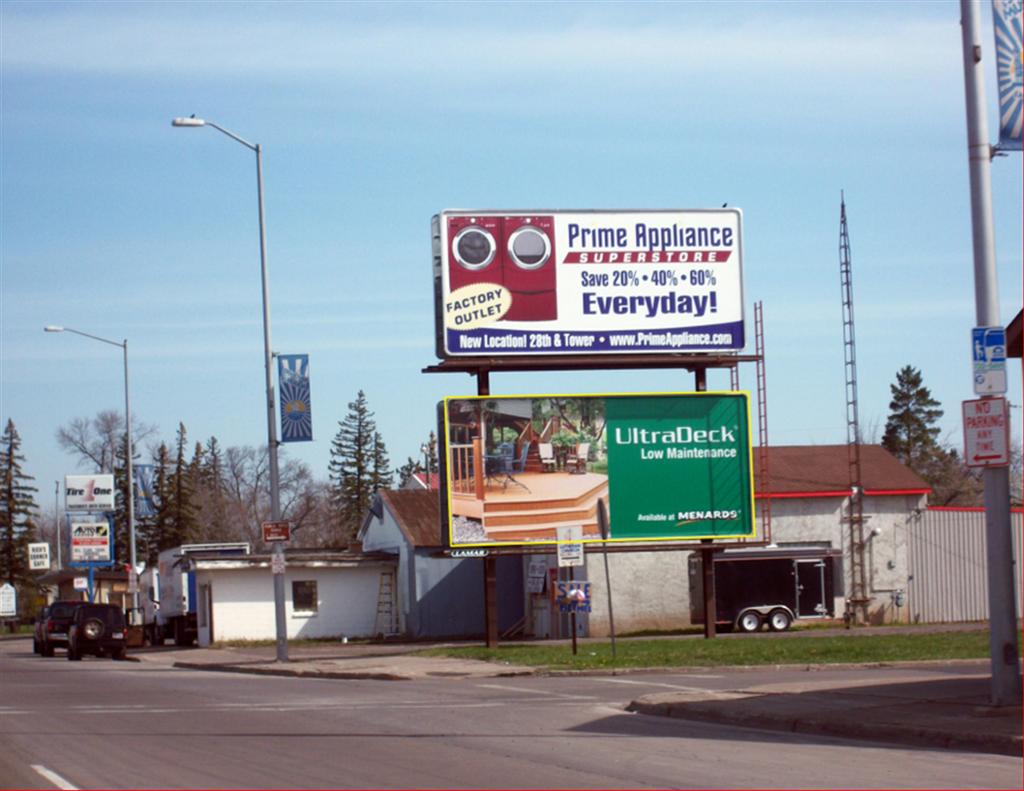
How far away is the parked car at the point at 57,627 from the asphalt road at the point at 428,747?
24.0 meters

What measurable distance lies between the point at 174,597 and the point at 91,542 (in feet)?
30.5

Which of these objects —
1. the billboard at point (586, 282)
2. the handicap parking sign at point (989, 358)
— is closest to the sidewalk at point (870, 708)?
the handicap parking sign at point (989, 358)

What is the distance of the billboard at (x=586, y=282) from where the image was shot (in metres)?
34.5

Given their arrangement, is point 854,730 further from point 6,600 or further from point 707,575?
point 6,600

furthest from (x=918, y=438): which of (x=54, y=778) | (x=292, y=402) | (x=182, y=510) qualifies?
(x=54, y=778)

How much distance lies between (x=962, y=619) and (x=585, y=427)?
18558 millimetres

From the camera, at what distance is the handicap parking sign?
14.3 m

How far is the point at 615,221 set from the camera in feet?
117

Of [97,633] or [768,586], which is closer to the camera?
[97,633]

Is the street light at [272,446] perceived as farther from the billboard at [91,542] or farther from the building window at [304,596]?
the billboard at [91,542]

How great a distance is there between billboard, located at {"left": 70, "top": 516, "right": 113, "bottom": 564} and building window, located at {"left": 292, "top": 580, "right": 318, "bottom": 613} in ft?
41.3

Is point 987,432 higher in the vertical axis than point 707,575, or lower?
higher

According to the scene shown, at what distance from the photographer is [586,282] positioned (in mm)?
35312

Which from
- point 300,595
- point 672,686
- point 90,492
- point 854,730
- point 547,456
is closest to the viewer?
point 854,730
